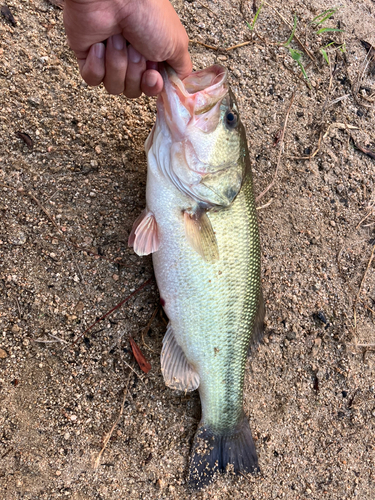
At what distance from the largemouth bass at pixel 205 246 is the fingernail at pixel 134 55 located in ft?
0.48

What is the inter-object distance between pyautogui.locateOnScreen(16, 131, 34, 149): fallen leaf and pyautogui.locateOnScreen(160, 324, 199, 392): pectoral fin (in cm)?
129

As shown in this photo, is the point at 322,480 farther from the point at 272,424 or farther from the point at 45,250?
the point at 45,250

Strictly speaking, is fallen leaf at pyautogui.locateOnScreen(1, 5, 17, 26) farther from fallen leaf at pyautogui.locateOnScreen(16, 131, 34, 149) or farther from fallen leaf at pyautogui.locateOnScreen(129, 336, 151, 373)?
fallen leaf at pyautogui.locateOnScreen(129, 336, 151, 373)

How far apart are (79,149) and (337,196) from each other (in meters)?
1.90

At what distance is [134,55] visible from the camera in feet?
5.27

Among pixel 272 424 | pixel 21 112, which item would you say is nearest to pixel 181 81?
pixel 21 112

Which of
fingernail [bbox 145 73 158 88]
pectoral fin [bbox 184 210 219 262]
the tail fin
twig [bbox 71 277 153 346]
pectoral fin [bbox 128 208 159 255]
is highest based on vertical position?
fingernail [bbox 145 73 158 88]

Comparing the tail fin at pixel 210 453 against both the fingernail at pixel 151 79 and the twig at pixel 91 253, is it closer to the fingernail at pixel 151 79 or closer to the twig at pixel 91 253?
the twig at pixel 91 253

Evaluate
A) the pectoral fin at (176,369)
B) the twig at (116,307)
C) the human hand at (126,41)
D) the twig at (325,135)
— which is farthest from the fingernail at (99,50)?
the twig at (325,135)

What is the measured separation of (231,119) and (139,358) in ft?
4.74

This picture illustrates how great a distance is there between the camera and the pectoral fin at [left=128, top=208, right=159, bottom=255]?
1878mm

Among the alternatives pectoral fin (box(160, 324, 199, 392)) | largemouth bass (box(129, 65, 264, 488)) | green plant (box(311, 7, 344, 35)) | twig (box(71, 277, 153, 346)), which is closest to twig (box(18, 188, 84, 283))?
twig (box(71, 277, 153, 346))

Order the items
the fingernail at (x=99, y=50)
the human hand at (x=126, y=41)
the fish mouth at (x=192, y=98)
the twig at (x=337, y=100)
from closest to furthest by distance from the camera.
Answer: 1. the human hand at (x=126, y=41)
2. the fingernail at (x=99, y=50)
3. the fish mouth at (x=192, y=98)
4. the twig at (x=337, y=100)

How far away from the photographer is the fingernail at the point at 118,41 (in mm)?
1547
